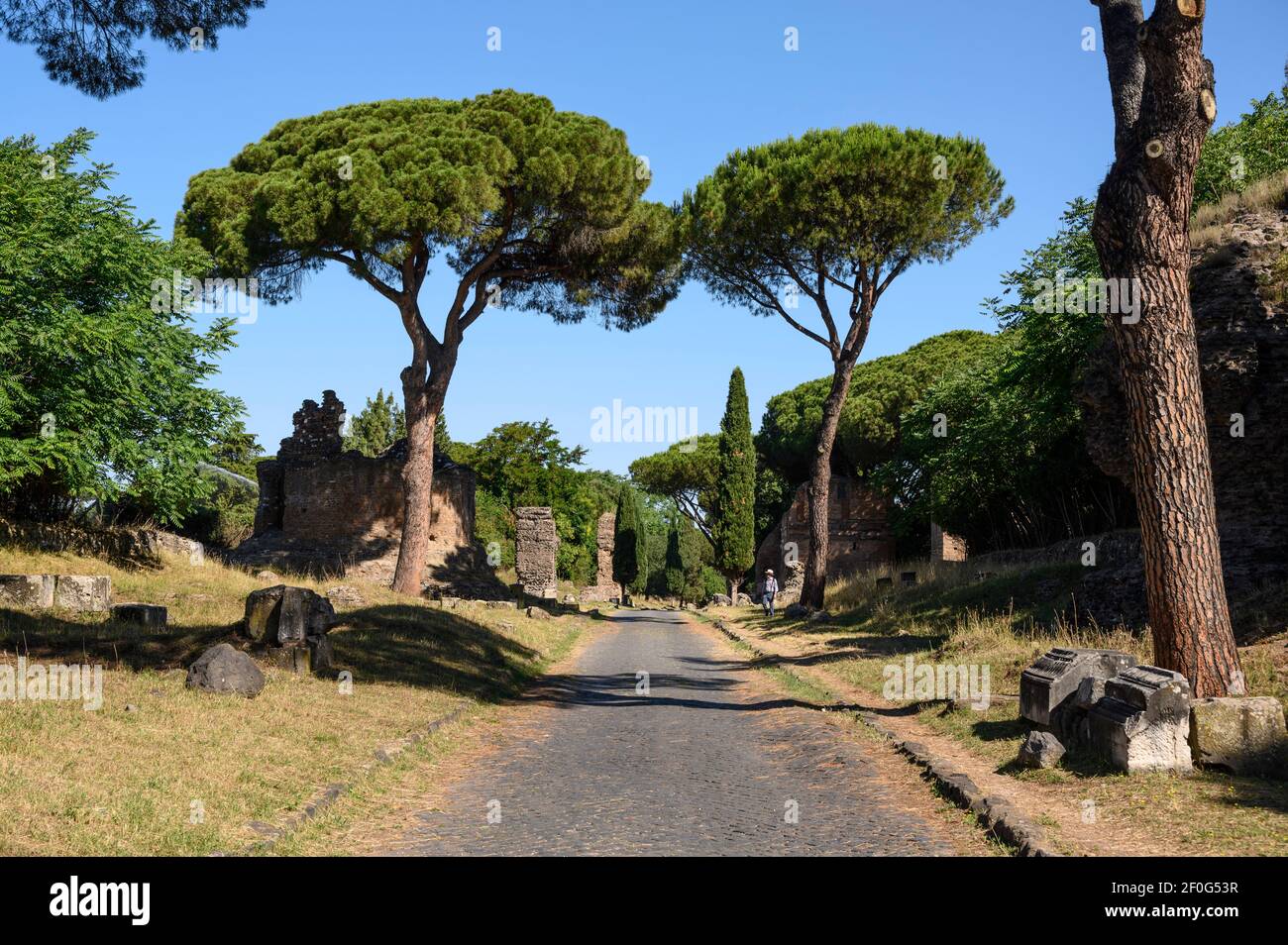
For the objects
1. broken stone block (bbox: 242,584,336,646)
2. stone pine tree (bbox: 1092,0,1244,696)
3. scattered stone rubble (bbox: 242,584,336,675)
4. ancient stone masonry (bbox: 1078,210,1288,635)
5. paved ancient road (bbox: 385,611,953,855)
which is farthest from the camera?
ancient stone masonry (bbox: 1078,210,1288,635)

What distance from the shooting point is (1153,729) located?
23.8ft

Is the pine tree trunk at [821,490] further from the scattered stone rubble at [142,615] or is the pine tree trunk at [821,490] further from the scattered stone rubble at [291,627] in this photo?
the scattered stone rubble at [142,615]

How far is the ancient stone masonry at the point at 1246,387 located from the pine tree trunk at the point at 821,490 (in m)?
13.3

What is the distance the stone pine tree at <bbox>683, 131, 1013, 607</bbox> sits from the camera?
2484cm

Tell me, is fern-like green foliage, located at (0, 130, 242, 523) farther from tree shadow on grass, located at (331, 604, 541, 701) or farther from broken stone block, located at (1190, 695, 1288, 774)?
broken stone block, located at (1190, 695, 1288, 774)

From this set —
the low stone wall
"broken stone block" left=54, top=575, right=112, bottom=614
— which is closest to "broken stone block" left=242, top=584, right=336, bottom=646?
"broken stone block" left=54, top=575, right=112, bottom=614

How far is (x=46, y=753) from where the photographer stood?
6699mm

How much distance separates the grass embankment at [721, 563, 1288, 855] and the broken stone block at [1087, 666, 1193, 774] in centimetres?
14

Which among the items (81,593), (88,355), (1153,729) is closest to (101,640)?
(81,593)

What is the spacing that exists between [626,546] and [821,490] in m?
32.5

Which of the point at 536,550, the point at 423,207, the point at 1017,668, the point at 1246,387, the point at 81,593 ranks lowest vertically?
the point at 1017,668

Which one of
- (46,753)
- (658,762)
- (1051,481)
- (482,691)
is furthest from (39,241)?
(1051,481)

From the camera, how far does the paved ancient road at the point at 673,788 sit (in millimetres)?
6090

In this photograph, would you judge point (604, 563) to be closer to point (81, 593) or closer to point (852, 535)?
point (852, 535)
